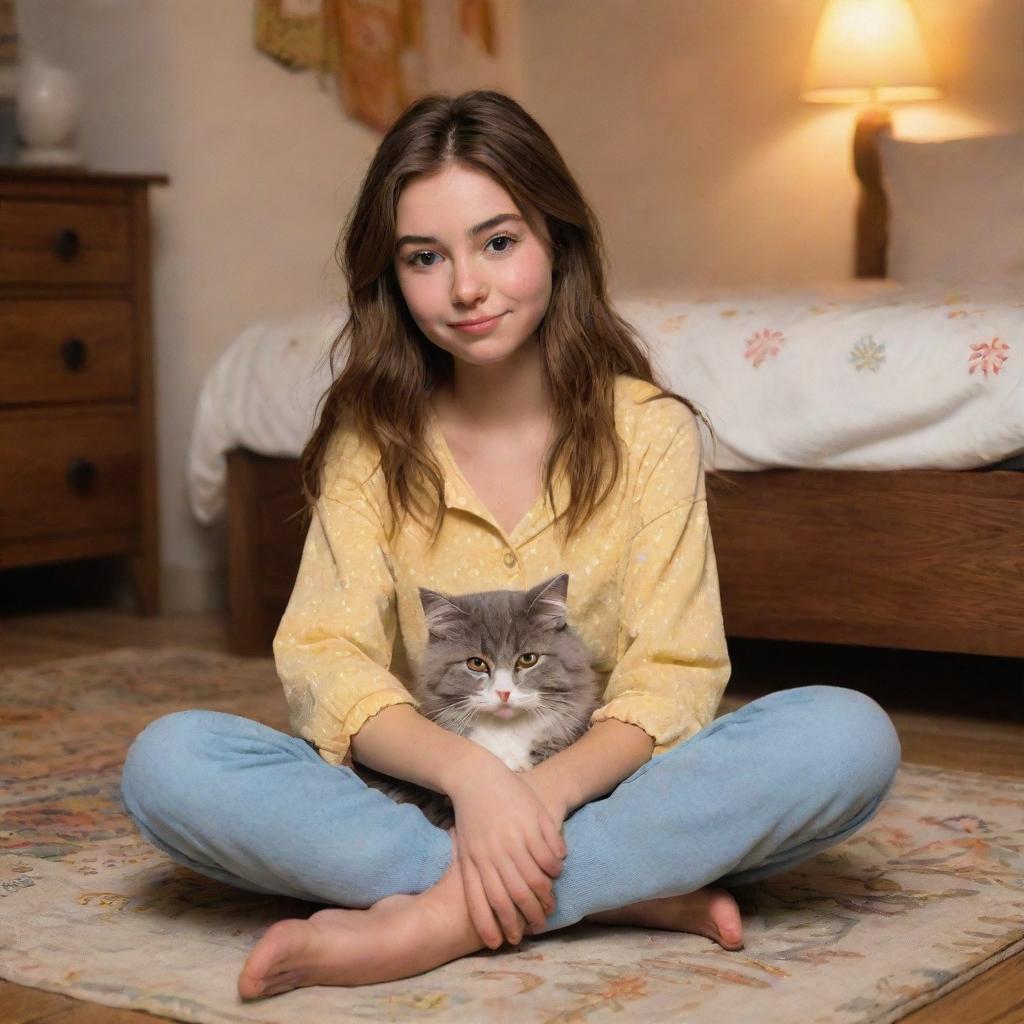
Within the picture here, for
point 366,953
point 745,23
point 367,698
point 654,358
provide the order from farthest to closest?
point 745,23
point 654,358
point 367,698
point 366,953

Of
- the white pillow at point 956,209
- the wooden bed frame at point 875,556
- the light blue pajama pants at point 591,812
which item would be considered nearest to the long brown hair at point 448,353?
the light blue pajama pants at point 591,812

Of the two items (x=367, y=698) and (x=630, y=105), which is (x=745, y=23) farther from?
(x=367, y=698)

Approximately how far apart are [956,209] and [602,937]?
2136 millimetres

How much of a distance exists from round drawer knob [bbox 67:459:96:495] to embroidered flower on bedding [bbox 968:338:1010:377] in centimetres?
187

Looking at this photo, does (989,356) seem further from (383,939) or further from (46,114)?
(46,114)

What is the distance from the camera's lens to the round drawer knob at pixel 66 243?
3.16 meters

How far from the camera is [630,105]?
13.8 ft

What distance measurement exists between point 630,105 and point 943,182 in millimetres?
1219

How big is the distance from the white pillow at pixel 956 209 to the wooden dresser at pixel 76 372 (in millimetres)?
1522

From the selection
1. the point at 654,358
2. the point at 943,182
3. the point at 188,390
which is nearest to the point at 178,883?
the point at 654,358

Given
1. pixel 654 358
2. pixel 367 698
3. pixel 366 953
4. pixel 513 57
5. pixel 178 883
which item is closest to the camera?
pixel 366 953

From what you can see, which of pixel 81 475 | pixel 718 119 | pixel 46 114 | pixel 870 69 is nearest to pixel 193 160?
pixel 46 114

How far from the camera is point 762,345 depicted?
7.60 ft

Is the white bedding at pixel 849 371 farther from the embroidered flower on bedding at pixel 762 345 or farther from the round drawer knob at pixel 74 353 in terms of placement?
the round drawer knob at pixel 74 353
